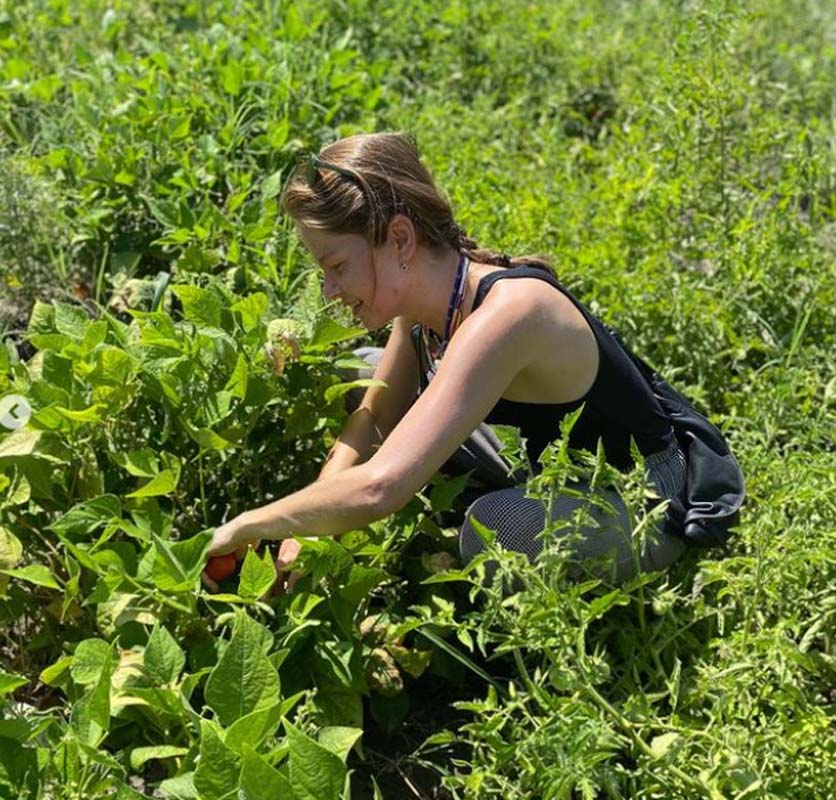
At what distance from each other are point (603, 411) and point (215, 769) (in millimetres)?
1078

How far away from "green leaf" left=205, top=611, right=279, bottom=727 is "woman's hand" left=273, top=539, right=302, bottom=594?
0.43 meters

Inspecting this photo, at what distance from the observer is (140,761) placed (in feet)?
7.06

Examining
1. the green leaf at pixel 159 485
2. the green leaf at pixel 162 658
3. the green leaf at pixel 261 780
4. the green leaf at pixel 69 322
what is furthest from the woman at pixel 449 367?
the green leaf at pixel 261 780

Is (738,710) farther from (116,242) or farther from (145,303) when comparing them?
(116,242)

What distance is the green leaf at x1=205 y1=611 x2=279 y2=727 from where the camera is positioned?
81.7 inches

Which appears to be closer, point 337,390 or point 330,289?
point 330,289

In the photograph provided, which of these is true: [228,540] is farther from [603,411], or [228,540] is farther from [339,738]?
[603,411]

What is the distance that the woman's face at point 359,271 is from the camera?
8.54ft

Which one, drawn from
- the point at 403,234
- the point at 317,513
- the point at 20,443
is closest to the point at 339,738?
the point at 317,513

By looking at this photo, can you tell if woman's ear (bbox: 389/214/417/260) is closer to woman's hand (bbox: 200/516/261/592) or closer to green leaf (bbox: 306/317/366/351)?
green leaf (bbox: 306/317/366/351)

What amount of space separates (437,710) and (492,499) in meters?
0.44

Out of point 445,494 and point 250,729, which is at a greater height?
point 250,729

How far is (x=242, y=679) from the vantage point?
2086mm

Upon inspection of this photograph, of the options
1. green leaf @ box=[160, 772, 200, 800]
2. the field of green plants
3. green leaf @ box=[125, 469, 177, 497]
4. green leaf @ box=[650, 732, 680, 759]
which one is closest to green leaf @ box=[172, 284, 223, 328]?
the field of green plants
